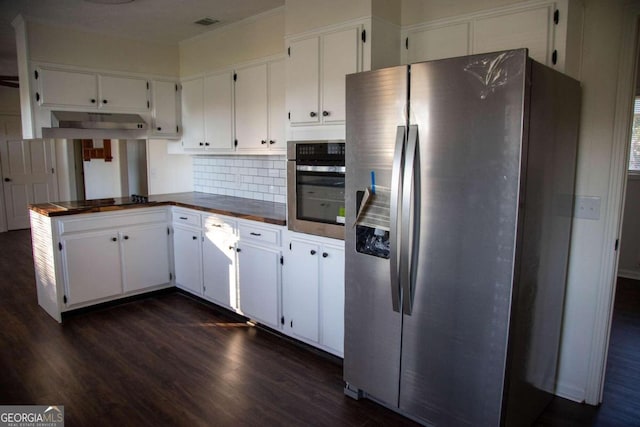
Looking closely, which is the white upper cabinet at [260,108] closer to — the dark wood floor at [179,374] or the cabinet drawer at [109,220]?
the cabinet drawer at [109,220]

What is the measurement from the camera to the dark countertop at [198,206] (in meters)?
3.37

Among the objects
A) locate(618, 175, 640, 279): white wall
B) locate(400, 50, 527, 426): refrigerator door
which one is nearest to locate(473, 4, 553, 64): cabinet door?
locate(400, 50, 527, 426): refrigerator door

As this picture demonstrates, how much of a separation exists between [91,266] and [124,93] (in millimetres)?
1725

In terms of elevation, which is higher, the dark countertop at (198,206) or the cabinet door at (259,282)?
the dark countertop at (198,206)

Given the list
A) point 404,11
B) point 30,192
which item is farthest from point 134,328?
point 30,192

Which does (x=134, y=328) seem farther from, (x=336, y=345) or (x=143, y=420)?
(x=336, y=345)

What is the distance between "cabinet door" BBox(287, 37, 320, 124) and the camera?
109 inches

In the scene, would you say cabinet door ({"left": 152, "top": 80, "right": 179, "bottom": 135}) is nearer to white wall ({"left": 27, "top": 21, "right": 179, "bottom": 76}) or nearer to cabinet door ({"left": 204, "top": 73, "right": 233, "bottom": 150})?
white wall ({"left": 27, "top": 21, "right": 179, "bottom": 76})

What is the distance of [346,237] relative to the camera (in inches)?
94.9

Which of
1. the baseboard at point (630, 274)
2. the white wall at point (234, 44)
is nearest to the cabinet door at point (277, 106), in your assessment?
the white wall at point (234, 44)

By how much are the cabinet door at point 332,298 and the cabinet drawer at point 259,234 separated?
49 centimetres

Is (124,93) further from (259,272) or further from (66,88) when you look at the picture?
(259,272)

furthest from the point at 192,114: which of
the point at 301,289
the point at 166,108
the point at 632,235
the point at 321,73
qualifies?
the point at 632,235

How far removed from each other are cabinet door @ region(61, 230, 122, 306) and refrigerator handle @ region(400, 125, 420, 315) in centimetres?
287
